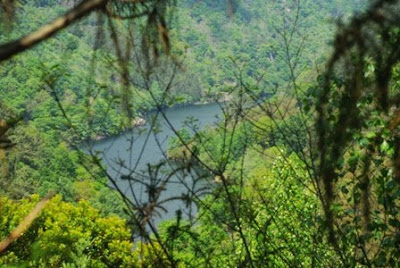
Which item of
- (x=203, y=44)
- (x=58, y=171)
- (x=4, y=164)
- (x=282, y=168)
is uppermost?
(x=203, y=44)

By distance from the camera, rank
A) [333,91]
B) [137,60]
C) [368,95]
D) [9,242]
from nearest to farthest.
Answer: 1. [9,242]
2. [137,60]
3. [368,95]
4. [333,91]

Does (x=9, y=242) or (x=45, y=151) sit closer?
(x=9, y=242)

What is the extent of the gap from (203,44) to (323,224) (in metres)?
100

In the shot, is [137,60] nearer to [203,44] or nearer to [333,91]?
[333,91]

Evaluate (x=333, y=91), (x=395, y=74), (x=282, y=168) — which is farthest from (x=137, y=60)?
(x=282, y=168)

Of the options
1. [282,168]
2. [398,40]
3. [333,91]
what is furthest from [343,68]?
[282,168]

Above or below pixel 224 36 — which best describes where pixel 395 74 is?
below

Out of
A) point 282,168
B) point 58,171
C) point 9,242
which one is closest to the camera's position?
point 9,242

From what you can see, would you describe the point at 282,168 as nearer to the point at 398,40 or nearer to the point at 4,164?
the point at 398,40

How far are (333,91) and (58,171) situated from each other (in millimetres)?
34393

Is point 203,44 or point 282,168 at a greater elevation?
point 203,44

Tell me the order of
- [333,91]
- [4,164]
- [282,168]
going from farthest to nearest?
[282,168] < [333,91] < [4,164]

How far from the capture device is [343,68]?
6.14 ft

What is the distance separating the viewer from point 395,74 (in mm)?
2148
